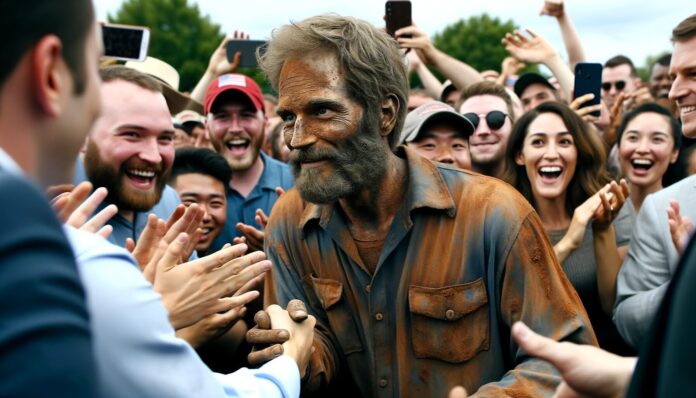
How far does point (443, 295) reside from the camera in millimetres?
3260

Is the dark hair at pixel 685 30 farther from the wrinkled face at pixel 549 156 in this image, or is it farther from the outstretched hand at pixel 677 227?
the wrinkled face at pixel 549 156

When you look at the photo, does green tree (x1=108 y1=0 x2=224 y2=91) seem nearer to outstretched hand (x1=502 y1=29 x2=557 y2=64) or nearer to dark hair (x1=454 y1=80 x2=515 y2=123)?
outstretched hand (x1=502 y1=29 x2=557 y2=64)

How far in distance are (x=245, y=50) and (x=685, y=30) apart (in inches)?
175

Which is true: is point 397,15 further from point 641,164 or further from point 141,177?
point 141,177

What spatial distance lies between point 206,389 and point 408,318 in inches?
60.0

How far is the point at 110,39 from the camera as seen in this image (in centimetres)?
577

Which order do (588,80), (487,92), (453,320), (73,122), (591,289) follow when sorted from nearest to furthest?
(73,122) → (453,320) → (591,289) → (487,92) → (588,80)

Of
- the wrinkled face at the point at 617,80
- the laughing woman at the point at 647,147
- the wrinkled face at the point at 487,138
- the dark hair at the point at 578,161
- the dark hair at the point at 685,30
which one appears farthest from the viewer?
the wrinkled face at the point at 617,80

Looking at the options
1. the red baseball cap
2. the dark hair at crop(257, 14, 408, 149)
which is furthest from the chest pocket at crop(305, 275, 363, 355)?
the red baseball cap

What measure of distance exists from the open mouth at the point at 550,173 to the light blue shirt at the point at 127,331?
12.3ft

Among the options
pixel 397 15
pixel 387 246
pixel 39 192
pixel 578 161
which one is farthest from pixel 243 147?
pixel 39 192

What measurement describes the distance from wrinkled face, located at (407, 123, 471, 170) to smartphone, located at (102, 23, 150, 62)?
210 centimetres

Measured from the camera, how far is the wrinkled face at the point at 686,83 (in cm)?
408

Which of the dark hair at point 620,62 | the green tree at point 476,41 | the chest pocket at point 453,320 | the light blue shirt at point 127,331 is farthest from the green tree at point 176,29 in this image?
the light blue shirt at point 127,331
